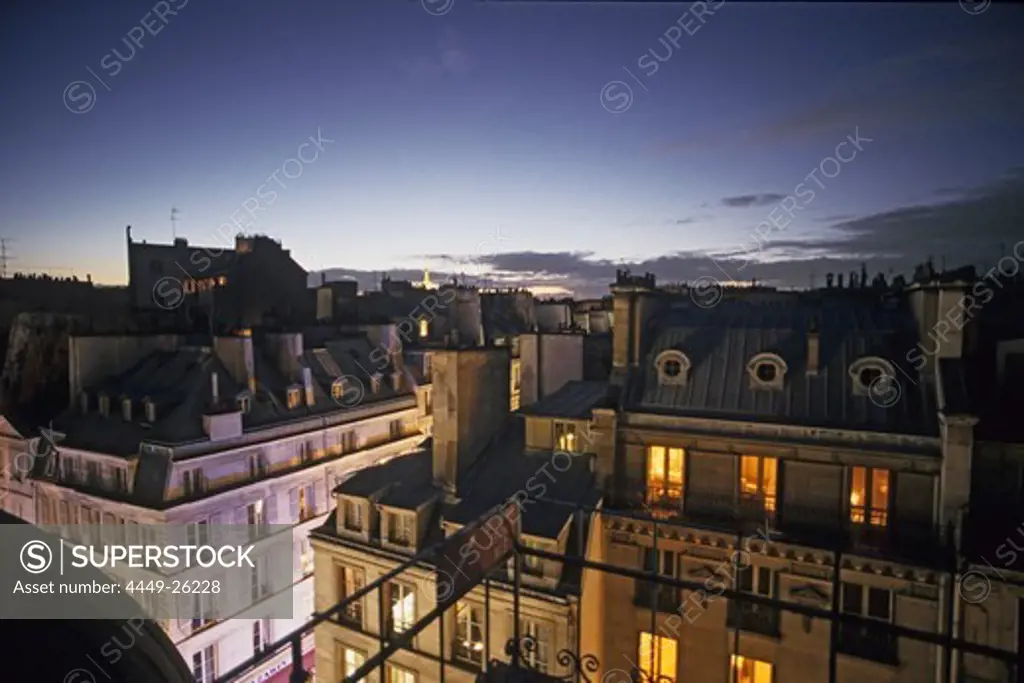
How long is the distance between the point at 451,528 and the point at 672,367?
25.8 feet

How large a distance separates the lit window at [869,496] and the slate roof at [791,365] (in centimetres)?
121

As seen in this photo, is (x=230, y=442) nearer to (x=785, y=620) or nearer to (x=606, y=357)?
(x=606, y=357)

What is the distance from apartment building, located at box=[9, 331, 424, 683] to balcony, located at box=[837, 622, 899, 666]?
→ 65.1 ft

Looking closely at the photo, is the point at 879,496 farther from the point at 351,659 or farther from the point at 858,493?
the point at 351,659

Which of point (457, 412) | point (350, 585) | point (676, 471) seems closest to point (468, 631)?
point (350, 585)

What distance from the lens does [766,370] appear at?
52.5ft

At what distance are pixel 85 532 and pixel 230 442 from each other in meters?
6.51

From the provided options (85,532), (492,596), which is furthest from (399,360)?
(492,596)

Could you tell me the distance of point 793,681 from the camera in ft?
45.1

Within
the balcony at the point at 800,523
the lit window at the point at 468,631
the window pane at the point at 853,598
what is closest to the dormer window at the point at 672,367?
the balcony at the point at 800,523

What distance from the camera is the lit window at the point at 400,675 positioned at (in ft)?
52.2

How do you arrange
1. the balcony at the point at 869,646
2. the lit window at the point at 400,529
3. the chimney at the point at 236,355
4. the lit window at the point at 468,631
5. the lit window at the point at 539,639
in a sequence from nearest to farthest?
the balcony at the point at 869,646 → the lit window at the point at 539,639 → the lit window at the point at 468,631 → the lit window at the point at 400,529 → the chimney at the point at 236,355

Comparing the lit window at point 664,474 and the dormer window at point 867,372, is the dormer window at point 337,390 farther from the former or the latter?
the dormer window at point 867,372

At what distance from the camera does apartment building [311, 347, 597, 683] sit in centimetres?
1420
